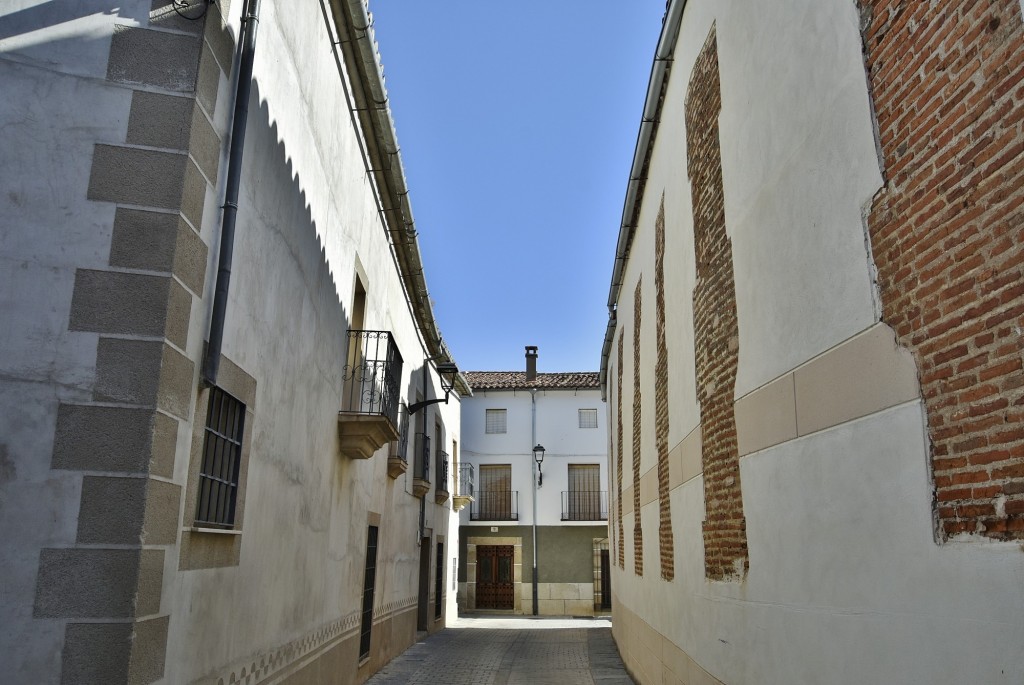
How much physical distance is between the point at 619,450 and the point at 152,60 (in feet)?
41.5

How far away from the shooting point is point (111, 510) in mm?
3896

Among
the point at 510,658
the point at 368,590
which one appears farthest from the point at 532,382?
the point at 368,590

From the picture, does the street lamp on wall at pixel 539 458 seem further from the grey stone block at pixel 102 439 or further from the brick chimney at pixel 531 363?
the grey stone block at pixel 102 439

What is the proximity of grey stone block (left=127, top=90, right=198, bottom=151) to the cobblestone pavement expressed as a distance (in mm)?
8542

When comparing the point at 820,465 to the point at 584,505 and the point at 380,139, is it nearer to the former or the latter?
the point at 380,139

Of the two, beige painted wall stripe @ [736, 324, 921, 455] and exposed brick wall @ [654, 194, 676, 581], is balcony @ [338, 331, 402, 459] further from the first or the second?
beige painted wall stripe @ [736, 324, 921, 455]

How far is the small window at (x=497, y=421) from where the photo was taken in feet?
92.2

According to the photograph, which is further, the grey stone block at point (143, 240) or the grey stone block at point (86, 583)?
the grey stone block at point (143, 240)

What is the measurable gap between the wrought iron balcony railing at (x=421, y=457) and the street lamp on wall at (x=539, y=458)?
389 inches

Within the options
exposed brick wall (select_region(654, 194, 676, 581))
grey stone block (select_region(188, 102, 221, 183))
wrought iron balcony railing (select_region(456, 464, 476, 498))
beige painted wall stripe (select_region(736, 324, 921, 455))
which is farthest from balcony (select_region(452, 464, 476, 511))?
grey stone block (select_region(188, 102, 221, 183))

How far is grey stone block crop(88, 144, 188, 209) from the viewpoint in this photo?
4.24 m

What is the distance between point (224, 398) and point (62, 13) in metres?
2.31

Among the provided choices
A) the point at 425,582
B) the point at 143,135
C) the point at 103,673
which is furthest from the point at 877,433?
the point at 425,582

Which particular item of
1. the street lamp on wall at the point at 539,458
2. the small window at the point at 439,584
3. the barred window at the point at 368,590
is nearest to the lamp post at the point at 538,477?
the street lamp on wall at the point at 539,458
